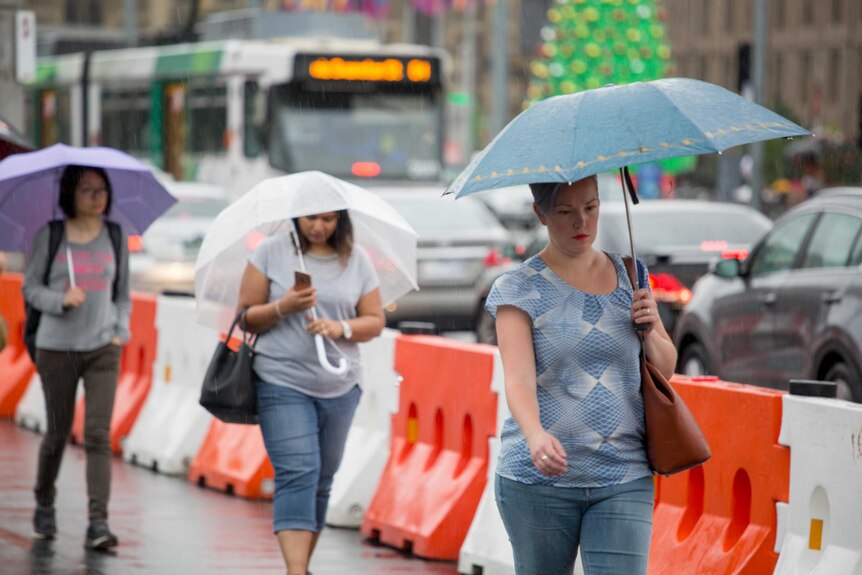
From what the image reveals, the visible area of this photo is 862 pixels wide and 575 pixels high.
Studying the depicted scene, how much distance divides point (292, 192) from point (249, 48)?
1852cm

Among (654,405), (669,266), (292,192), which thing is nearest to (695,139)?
(654,405)

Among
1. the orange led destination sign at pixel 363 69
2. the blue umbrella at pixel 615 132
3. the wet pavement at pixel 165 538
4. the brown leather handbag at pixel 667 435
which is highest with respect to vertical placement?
the orange led destination sign at pixel 363 69

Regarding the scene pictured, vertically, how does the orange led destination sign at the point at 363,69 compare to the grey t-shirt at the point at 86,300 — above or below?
above

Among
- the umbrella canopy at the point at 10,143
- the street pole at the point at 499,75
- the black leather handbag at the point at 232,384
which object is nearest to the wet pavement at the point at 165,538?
the black leather handbag at the point at 232,384

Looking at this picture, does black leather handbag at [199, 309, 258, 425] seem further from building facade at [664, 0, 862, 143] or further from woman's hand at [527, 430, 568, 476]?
building facade at [664, 0, 862, 143]

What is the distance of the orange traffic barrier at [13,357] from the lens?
13.6 meters

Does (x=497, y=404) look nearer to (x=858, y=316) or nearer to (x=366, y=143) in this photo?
(x=858, y=316)

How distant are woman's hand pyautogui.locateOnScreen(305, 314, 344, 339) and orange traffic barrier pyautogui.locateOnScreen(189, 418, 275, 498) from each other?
303cm

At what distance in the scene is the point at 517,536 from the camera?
14.9 feet

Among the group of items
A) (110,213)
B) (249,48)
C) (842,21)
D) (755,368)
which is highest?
(842,21)

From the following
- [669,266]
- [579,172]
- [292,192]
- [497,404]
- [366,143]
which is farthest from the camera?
[366,143]

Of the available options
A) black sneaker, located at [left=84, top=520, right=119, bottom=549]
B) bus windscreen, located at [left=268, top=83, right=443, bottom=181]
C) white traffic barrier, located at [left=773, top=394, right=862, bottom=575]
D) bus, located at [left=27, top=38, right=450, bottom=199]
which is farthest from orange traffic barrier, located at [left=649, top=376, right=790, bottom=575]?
bus, located at [left=27, top=38, right=450, bottom=199]

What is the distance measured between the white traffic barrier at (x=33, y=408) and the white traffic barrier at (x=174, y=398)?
1.12m

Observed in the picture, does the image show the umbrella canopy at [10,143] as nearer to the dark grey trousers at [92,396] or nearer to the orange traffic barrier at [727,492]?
the dark grey trousers at [92,396]
